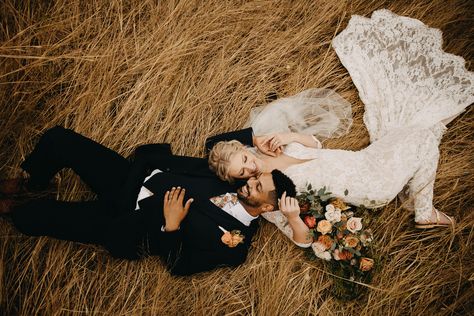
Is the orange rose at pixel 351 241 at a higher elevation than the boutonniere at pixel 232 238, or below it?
below

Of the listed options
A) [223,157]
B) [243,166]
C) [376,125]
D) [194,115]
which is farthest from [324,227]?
[194,115]

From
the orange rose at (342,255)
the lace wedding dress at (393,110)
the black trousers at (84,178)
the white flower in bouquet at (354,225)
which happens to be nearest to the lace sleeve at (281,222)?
the lace wedding dress at (393,110)

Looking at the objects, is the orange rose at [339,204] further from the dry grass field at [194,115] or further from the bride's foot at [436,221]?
the bride's foot at [436,221]

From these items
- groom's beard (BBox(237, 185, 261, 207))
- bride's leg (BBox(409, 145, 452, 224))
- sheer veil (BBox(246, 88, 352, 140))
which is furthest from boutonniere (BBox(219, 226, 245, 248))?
bride's leg (BBox(409, 145, 452, 224))

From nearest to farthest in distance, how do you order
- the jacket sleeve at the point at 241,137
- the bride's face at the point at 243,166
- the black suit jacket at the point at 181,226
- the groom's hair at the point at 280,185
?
the groom's hair at the point at 280,185, the bride's face at the point at 243,166, the black suit jacket at the point at 181,226, the jacket sleeve at the point at 241,137

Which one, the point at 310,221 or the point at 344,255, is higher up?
the point at 310,221

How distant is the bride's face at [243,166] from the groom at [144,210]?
0.11 metres

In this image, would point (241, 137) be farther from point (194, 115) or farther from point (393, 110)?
point (393, 110)

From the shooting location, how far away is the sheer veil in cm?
334

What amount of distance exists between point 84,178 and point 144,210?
713 millimetres

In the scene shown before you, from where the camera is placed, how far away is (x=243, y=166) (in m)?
2.63

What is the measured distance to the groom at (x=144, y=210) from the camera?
272 centimetres

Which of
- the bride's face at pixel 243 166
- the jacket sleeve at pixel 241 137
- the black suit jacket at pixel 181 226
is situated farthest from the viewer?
the jacket sleeve at pixel 241 137

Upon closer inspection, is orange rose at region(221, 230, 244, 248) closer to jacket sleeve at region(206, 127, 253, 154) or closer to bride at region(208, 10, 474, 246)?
bride at region(208, 10, 474, 246)
